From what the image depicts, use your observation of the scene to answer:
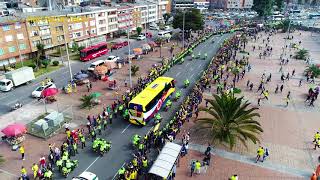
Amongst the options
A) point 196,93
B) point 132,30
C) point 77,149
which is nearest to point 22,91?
point 77,149

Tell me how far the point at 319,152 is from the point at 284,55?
42366 millimetres

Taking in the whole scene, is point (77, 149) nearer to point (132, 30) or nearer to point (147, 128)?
point (147, 128)

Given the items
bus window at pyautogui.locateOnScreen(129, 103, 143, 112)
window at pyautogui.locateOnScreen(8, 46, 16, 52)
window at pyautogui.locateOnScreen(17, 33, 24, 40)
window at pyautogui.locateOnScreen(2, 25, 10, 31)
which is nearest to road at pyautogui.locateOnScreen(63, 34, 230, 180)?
bus window at pyautogui.locateOnScreen(129, 103, 143, 112)

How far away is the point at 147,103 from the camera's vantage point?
2797 centimetres

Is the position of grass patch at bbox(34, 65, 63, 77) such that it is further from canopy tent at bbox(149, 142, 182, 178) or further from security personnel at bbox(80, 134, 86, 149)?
canopy tent at bbox(149, 142, 182, 178)

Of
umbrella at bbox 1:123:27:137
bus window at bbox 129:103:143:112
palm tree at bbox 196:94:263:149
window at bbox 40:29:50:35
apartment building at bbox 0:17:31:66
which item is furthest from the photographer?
window at bbox 40:29:50:35

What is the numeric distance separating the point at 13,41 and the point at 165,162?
42.4 m

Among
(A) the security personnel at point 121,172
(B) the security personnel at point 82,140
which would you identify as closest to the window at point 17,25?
(B) the security personnel at point 82,140

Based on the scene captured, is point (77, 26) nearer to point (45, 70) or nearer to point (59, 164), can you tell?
point (45, 70)

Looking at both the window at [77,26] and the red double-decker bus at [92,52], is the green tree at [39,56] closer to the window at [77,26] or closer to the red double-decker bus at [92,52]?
the red double-decker bus at [92,52]

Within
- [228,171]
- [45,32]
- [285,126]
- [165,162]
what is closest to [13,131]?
[165,162]

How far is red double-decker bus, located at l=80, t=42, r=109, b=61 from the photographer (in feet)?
175

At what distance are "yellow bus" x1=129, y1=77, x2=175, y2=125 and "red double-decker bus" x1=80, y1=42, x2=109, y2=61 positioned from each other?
2534 centimetres

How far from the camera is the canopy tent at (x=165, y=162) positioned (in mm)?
19203
